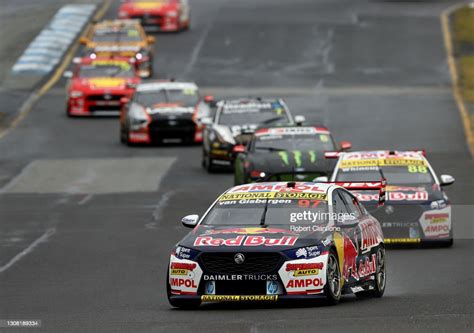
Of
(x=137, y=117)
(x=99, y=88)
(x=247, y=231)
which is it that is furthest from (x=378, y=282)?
(x=99, y=88)

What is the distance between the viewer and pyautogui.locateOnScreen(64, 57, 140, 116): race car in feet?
136

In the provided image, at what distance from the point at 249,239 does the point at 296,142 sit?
1393cm

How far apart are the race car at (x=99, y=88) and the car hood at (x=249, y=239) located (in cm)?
2611

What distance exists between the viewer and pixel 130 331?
12844 millimetres

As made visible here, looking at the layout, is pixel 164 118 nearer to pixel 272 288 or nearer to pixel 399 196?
pixel 399 196

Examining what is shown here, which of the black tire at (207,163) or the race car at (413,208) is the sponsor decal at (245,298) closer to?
the race car at (413,208)

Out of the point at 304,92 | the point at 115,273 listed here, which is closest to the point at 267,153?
the point at 115,273

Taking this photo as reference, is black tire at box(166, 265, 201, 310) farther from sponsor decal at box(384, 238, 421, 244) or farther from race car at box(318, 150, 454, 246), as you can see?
sponsor decal at box(384, 238, 421, 244)

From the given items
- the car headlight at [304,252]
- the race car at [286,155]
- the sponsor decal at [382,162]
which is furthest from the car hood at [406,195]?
the car headlight at [304,252]

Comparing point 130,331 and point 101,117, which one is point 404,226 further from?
point 101,117

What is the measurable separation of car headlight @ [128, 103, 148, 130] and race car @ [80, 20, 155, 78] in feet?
23.2

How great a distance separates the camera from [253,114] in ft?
109

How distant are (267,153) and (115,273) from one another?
8838 mm

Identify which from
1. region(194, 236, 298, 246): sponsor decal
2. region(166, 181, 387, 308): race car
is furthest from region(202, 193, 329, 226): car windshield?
region(194, 236, 298, 246): sponsor decal
